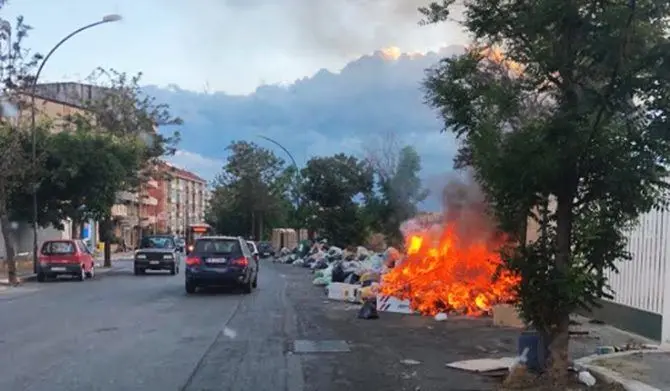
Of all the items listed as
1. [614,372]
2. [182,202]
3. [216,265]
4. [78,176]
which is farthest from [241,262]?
[182,202]

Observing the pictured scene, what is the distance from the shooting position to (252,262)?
85.6ft

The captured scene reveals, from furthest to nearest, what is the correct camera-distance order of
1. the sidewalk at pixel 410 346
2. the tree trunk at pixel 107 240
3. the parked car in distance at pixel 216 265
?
the tree trunk at pixel 107 240
the parked car in distance at pixel 216 265
the sidewalk at pixel 410 346

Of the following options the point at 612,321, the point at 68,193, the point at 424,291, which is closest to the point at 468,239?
the point at 424,291

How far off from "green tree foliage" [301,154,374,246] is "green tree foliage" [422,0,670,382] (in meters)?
45.6

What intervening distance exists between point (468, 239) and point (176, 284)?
511 inches

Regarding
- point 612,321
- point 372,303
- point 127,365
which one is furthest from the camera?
point 372,303

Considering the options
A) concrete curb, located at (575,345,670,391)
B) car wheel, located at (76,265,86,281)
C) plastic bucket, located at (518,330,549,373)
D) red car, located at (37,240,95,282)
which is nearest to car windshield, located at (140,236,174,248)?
red car, located at (37,240,95,282)

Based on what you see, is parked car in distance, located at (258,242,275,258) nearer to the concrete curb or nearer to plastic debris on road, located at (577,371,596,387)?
the concrete curb

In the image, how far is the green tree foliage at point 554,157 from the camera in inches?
326

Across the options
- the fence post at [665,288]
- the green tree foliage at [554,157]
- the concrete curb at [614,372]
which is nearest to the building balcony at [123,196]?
the fence post at [665,288]

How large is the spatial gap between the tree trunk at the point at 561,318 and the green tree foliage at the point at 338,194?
1800 inches

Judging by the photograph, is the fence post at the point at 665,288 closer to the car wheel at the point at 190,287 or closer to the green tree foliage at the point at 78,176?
the car wheel at the point at 190,287

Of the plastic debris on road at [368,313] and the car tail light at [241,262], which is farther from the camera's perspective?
the car tail light at [241,262]

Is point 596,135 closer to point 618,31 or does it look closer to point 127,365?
point 618,31
